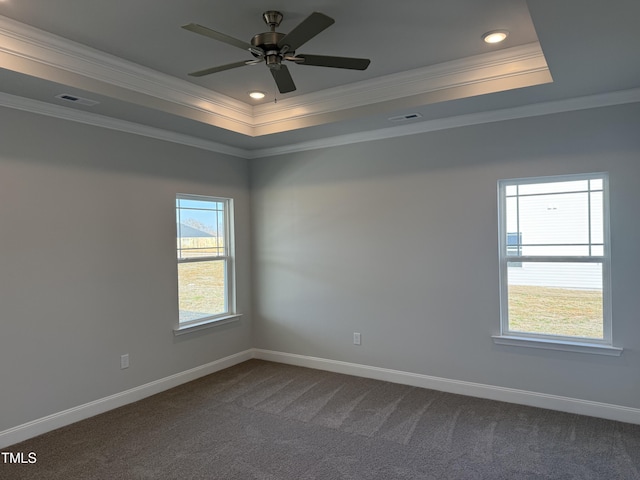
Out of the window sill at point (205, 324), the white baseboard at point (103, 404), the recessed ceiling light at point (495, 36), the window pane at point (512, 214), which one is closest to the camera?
the recessed ceiling light at point (495, 36)

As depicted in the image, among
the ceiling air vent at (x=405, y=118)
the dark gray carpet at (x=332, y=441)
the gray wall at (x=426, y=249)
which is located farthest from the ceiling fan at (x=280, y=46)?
the dark gray carpet at (x=332, y=441)

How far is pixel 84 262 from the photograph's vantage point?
139 inches

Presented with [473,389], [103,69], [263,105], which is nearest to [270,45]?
[103,69]

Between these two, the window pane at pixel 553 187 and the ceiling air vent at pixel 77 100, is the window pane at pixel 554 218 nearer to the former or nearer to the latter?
the window pane at pixel 553 187

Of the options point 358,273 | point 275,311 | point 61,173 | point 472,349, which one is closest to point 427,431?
point 472,349

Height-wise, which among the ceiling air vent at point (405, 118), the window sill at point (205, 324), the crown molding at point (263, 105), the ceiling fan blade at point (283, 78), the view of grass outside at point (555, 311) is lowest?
the window sill at point (205, 324)

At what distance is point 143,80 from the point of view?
338cm

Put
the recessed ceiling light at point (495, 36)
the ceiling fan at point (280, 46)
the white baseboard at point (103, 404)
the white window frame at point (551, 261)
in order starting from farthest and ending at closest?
the white window frame at point (551, 261) < the white baseboard at point (103, 404) < the recessed ceiling light at point (495, 36) < the ceiling fan at point (280, 46)

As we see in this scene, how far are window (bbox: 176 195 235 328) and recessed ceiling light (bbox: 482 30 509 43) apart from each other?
311cm

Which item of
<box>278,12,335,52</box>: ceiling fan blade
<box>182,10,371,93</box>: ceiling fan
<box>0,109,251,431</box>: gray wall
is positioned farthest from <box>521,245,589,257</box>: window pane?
<box>0,109,251,431</box>: gray wall

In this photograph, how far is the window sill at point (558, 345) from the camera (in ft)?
10.9

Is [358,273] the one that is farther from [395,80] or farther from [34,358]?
[34,358]

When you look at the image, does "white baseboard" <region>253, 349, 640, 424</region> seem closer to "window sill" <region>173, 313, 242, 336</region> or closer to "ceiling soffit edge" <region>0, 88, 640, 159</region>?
"window sill" <region>173, 313, 242, 336</region>

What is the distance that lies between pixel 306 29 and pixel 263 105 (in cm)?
229
